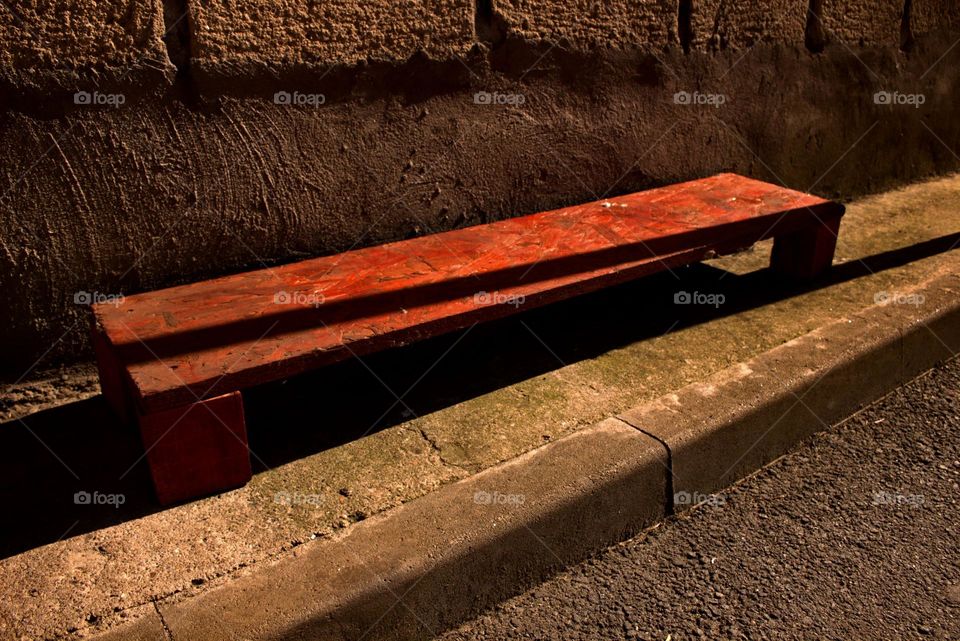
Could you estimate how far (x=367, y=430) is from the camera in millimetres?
2758

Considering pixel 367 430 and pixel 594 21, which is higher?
pixel 594 21

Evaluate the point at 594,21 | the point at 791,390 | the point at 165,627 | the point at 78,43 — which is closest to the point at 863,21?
the point at 594,21

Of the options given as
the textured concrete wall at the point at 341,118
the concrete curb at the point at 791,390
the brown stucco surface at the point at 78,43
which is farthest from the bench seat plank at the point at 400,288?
the brown stucco surface at the point at 78,43

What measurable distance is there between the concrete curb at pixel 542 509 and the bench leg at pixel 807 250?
0.53 metres

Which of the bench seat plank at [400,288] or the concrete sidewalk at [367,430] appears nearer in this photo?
the concrete sidewalk at [367,430]

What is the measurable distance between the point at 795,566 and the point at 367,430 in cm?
130

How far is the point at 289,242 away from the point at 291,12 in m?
0.79

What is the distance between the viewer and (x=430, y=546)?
7.21 ft

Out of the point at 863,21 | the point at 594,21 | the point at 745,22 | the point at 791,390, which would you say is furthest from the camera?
the point at 863,21

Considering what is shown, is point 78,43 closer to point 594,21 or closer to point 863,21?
point 594,21

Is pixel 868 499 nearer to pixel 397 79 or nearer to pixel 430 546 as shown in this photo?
pixel 430 546

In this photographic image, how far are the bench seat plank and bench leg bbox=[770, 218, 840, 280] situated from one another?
2.3 inches

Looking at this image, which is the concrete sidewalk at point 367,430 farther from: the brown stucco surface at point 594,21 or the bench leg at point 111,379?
the brown stucco surface at point 594,21

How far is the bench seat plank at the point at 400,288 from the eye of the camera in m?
2.39
